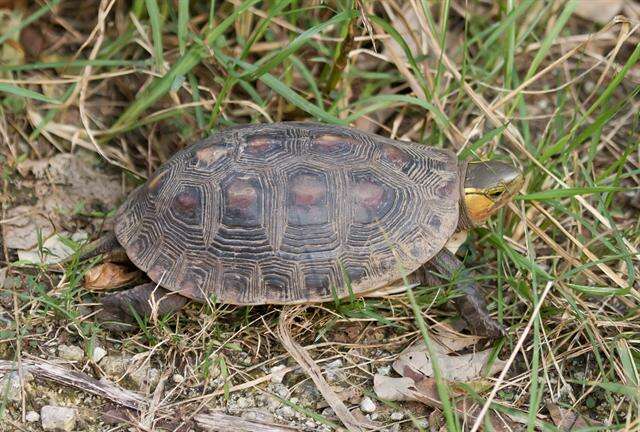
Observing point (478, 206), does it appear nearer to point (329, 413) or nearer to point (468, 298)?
point (468, 298)

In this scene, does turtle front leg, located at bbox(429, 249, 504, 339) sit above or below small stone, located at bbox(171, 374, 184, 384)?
above

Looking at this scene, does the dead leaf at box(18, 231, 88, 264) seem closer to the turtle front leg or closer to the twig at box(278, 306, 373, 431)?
the twig at box(278, 306, 373, 431)

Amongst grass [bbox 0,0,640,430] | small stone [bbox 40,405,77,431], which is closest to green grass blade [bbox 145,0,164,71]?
grass [bbox 0,0,640,430]

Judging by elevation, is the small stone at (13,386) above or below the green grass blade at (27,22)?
below

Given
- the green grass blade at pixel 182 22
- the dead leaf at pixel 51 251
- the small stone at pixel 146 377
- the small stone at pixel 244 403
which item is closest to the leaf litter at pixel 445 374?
the small stone at pixel 244 403

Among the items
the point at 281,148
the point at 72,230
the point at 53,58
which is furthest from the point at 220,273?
the point at 53,58

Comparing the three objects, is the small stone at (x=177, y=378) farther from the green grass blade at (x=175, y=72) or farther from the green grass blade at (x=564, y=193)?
the green grass blade at (x=564, y=193)

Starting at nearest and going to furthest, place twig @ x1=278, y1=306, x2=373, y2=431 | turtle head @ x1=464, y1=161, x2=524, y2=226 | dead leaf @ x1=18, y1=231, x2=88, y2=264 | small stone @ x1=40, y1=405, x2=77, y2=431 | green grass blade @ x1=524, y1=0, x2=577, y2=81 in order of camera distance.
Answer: small stone @ x1=40, y1=405, x2=77, y2=431, twig @ x1=278, y1=306, x2=373, y2=431, turtle head @ x1=464, y1=161, x2=524, y2=226, dead leaf @ x1=18, y1=231, x2=88, y2=264, green grass blade @ x1=524, y1=0, x2=577, y2=81
